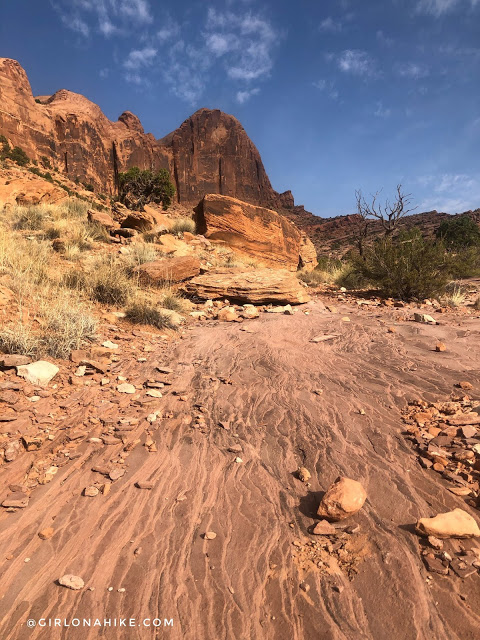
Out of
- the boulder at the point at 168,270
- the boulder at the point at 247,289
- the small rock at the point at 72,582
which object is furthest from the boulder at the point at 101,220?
the small rock at the point at 72,582

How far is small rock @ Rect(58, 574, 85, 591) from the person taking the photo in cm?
149

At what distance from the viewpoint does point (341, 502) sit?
1.80 m

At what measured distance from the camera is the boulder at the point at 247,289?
23.5 ft

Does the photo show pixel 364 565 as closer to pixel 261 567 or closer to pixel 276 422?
pixel 261 567

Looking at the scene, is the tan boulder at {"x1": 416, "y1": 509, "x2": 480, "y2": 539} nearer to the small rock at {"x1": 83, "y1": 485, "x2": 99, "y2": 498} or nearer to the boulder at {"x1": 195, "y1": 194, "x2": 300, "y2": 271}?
the small rock at {"x1": 83, "y1": 485, "x2": 99, "y2": 498}

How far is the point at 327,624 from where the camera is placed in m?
1.34

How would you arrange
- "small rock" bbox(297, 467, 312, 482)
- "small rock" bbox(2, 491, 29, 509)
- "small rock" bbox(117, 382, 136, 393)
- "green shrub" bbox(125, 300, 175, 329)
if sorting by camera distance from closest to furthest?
1. "small rock" bbox(2, 491, 29, 509)
2. "small rock" bbox(297, 467, 312, 482)
3. "small rock" bbox(117, 382, 136, 393)
4. "green shrub" bbox(125, 300, 175, 329)

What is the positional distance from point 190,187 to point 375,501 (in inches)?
2825

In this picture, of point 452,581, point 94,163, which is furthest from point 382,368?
point 94,163

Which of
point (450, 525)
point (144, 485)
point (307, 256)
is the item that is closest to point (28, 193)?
point (144, 485)

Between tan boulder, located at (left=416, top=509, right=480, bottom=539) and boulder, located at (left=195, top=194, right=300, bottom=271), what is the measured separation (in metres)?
11.9

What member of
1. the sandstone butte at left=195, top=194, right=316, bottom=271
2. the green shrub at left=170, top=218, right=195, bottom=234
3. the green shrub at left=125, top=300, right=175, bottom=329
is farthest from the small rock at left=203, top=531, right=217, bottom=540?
the green shrub at left=170, top=218, right=195, bottom=234

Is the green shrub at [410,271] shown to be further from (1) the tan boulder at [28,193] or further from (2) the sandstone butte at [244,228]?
(1) the tan boulder at [28,193]

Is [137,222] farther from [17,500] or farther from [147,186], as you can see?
[147,186]
